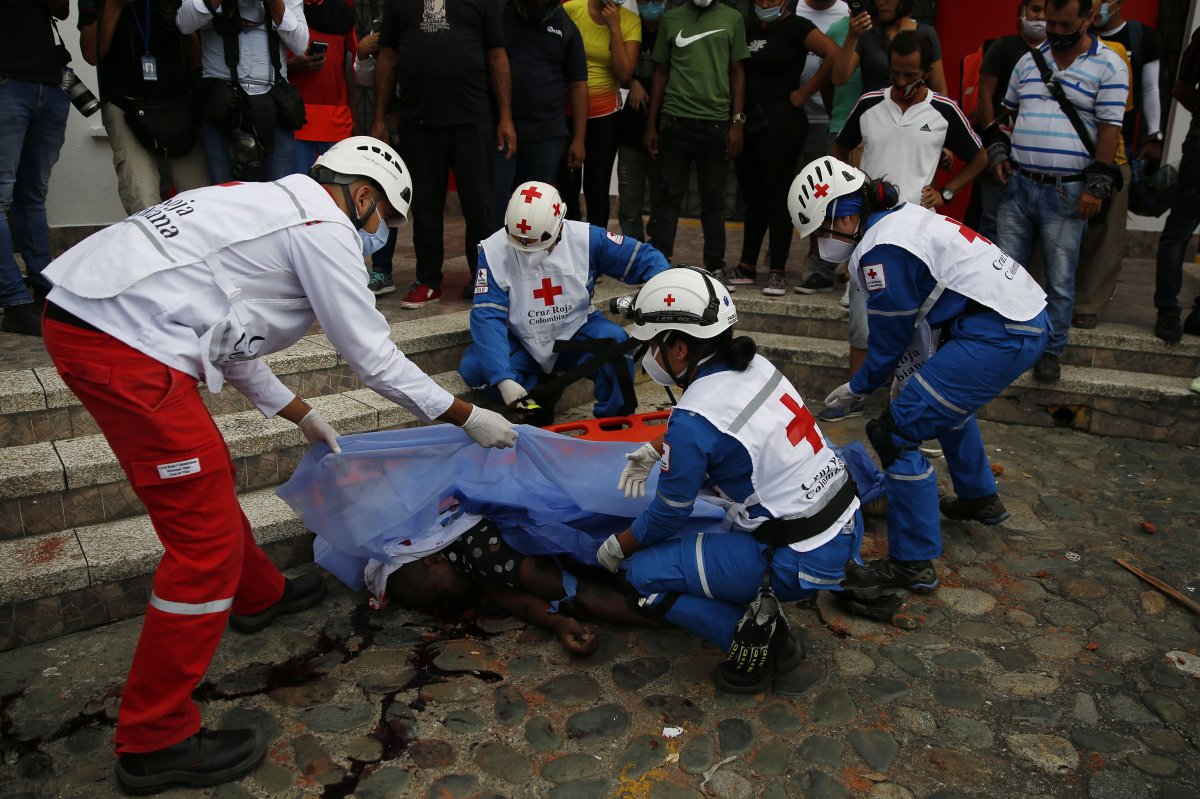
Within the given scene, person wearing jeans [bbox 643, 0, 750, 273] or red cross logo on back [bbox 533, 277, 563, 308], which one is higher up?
person wearing jeans [bbox 643, 0, 750, 273]

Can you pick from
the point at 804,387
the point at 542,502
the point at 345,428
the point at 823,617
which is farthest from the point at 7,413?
the point at 804,387

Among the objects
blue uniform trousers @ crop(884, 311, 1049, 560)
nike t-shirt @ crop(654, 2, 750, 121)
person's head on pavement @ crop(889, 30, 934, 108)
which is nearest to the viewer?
blue uniform trousers @ crop(884, 311, 1049, 560)

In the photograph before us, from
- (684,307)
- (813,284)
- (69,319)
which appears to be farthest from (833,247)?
(69,319)

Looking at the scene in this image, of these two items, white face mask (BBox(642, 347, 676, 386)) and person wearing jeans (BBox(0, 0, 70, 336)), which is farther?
person wearing jeans (BBox(0, 0, 70, 336))

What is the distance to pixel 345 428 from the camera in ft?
15.4

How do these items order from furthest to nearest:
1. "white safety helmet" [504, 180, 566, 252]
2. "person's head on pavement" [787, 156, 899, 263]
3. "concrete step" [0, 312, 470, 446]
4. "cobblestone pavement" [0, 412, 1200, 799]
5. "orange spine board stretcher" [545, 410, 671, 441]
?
"white safety helmet" [504, 180, 566, 252] < "orange spine board stretcher" [545, 410, 671, 441] < "person's head on pavement" [787, 156, 899, 263] < "concrete step" [0, 312, 470, 446] < "cobblestone pavement" [0, 412, 1200, 799]

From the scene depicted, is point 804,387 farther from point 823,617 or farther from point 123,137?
point 123,137

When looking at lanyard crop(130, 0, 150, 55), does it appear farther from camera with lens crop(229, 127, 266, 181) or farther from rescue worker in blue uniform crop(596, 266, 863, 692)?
rescue worker in blue uniform crop(596, 266, 863, 692)

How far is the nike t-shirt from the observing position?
21.8ft

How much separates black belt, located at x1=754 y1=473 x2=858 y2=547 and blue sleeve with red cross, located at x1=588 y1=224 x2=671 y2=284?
231 cm

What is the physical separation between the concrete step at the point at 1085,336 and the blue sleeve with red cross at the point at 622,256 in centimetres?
166

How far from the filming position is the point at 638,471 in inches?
144

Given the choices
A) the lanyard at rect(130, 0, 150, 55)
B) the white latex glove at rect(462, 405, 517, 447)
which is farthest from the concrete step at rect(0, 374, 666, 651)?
the lanyard at rect(130, 0, 150, 55)

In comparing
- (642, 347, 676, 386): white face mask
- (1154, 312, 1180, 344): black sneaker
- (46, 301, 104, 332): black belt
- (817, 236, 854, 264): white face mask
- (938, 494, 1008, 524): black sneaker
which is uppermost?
(817, 236, 854, 264): white face mask
